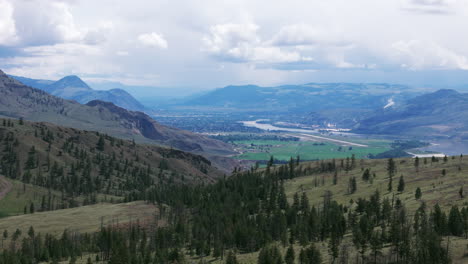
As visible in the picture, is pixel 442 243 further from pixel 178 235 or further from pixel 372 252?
pixel 178 235

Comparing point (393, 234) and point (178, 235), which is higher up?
point (393, 234)

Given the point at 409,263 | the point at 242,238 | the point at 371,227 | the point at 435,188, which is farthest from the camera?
the point at 435,188

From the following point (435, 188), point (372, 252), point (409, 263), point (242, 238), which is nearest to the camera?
point (409, 263)

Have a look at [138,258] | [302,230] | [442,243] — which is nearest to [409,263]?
[442,243]

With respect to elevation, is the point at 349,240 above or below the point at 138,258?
above

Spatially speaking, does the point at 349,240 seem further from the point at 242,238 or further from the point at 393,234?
the point at 242,238

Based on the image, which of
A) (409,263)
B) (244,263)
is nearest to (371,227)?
(409,263)

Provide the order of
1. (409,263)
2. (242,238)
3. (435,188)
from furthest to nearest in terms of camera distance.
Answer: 1. (435,188)
2. (242,238)
3. (409,263)

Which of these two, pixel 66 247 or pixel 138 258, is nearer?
pixel 138 258

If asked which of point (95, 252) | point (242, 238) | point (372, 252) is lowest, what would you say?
point (95, 252)
